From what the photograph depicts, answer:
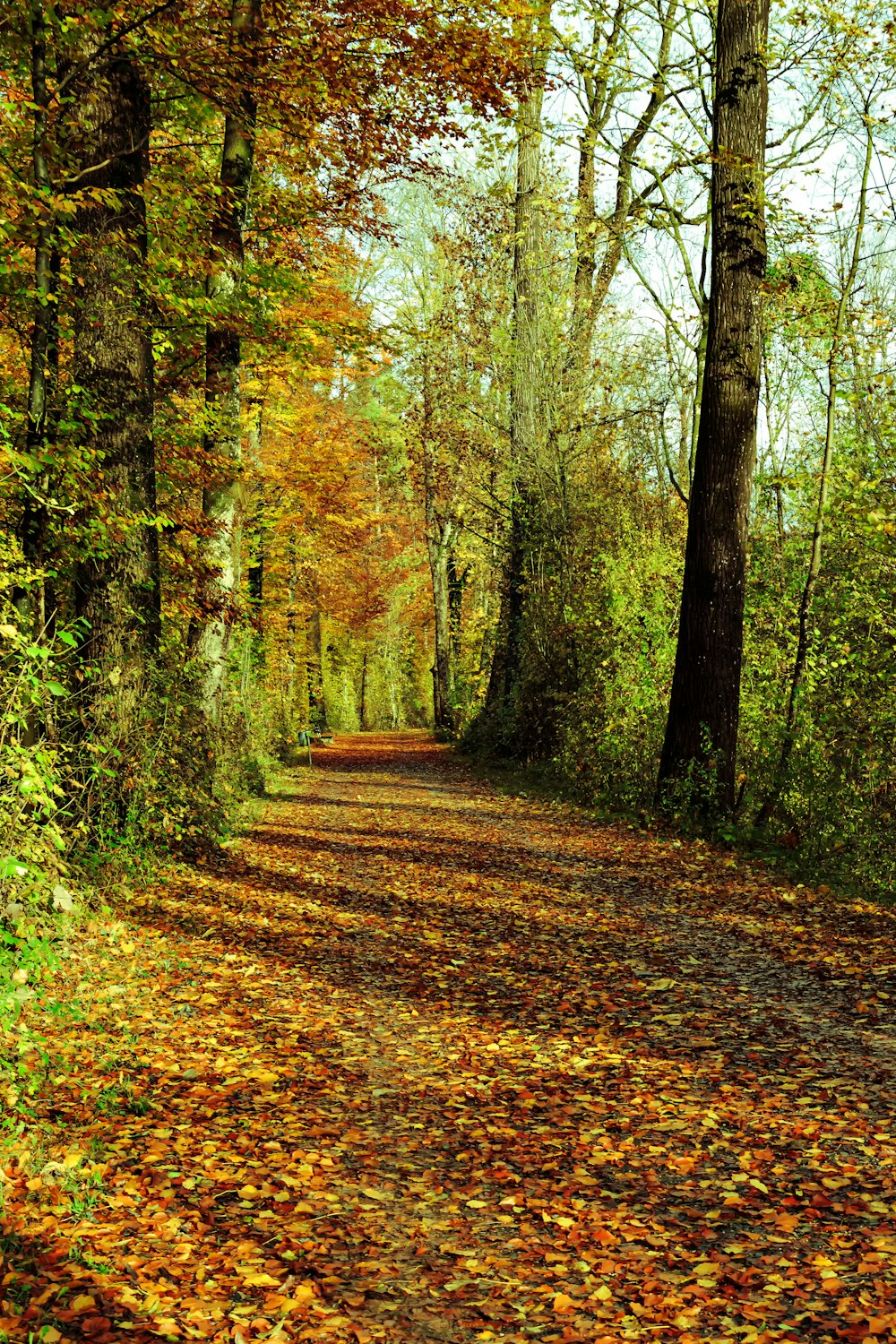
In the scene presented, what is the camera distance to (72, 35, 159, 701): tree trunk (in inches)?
332

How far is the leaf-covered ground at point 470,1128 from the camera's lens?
3.15 meters

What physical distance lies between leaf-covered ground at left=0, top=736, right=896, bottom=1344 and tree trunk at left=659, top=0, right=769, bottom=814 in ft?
8.96

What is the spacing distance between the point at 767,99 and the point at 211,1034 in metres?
10.8

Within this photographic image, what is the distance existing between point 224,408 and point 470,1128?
9209mm

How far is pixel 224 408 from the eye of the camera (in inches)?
459

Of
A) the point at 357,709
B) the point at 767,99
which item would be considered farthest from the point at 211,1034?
the point at 357,709

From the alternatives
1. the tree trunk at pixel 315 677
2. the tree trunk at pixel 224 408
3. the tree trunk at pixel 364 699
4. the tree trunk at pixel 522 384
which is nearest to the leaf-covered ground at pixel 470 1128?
the tree trunk at pixel 224 408

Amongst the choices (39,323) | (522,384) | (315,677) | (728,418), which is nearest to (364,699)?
(315,677)

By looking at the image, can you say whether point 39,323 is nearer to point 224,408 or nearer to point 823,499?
point 224,408

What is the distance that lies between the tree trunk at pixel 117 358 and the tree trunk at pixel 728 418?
5.76 metres

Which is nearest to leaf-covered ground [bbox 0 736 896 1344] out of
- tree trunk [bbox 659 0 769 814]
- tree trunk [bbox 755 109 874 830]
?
tree trunk [bbox 755 109 874 830]

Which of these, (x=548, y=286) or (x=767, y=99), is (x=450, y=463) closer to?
(x=548, y=286)

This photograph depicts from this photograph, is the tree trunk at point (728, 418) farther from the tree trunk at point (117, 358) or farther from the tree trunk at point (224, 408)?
the tree trunk at point (117, 358)

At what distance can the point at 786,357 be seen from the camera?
13180mm
